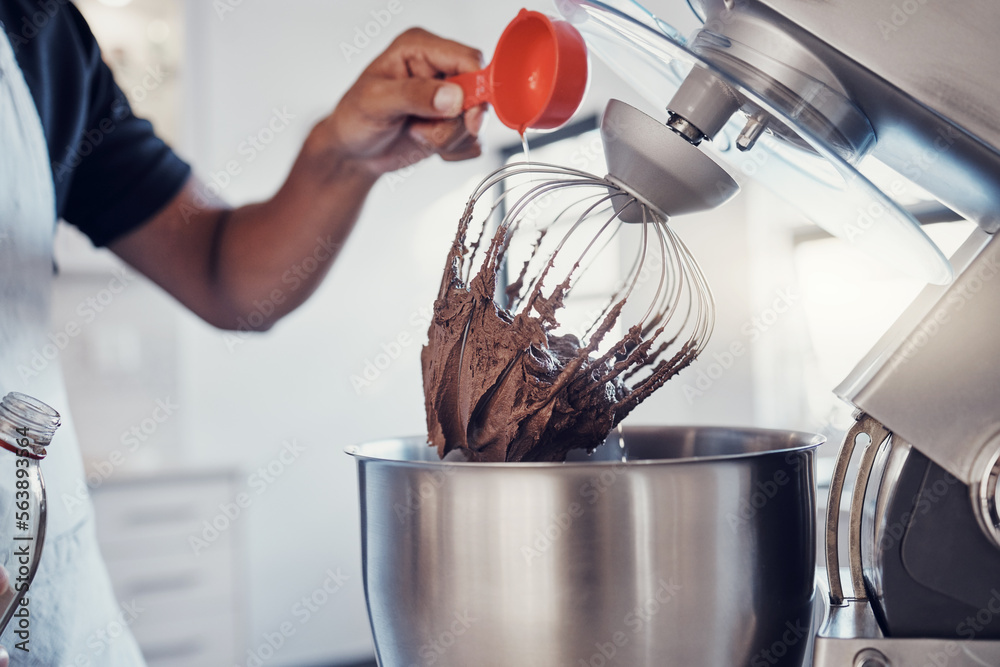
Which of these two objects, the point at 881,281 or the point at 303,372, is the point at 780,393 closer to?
the point at 881,281

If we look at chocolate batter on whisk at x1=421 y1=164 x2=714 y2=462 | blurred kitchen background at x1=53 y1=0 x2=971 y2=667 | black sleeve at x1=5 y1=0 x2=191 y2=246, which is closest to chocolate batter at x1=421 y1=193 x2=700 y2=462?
chocolate batter on whisk at x1=421 y1=164 x2=714 y2=462

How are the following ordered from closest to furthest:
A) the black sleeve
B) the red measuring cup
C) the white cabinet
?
the red measuring cup, the black sleeve, the white cabinet

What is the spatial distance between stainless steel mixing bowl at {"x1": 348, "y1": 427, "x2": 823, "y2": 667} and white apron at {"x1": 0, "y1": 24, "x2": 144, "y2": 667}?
1.18 feet

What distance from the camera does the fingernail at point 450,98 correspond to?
0.49 meters

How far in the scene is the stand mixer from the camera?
0.27m

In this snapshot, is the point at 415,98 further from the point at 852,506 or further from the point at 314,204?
the point at 852,506

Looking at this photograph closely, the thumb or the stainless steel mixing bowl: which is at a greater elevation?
the thumb

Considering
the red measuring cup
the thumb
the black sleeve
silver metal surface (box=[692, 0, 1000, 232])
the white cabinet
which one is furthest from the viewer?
the white cabinet

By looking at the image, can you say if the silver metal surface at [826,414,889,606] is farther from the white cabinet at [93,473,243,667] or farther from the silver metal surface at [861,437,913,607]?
the white cabinet at [93,473,243,667]

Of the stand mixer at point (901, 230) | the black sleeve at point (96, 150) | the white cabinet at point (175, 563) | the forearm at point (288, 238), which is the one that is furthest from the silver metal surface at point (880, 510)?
the white cabinet at point (175, 563)

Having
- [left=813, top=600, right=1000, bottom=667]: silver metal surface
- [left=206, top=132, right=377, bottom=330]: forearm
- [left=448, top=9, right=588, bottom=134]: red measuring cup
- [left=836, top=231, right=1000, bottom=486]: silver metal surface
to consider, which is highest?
[left=448, top=9, right=588, bottom=134]: red measuring cup

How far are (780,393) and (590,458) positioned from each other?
115 centimetres

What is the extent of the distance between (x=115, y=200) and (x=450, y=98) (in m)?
0.40

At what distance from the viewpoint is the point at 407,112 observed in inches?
21.9
